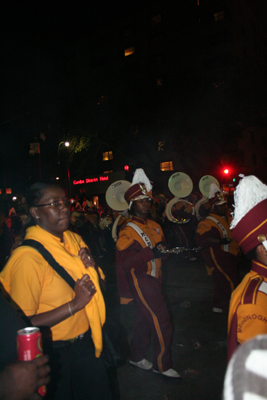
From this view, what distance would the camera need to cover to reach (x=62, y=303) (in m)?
2.01

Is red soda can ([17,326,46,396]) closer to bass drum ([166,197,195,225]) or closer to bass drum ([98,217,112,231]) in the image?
bass drum ([166,197,195,225])

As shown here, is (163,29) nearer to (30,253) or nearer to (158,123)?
(158,123)

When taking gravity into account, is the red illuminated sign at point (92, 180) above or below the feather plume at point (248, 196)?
above

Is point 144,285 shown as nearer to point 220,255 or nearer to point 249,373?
point 220,255

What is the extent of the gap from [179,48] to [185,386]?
26174mm

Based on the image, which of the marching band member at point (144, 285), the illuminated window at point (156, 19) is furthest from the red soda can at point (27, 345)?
the illuminated window at point (156, 19)

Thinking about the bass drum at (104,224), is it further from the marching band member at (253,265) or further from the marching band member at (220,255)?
the marching band member at (253,265)

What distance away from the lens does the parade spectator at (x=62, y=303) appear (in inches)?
72.4

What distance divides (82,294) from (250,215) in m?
1.20

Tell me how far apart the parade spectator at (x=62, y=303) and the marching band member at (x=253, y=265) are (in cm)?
97

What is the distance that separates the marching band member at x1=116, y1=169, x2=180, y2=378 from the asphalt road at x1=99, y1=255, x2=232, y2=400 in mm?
175

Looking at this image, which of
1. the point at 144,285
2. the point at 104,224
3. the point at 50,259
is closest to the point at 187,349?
the point at 144,285

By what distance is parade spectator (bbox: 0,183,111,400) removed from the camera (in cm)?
184

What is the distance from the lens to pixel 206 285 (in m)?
7.28
